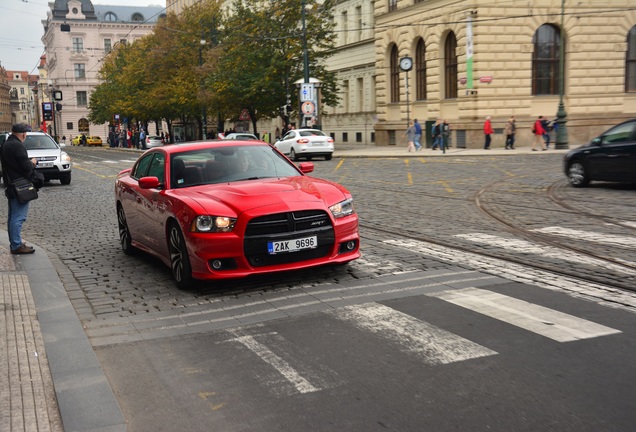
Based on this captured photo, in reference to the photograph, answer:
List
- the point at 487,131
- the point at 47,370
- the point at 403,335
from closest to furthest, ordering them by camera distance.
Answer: the point at 47,370
the point at 403,335
the point at 487,131

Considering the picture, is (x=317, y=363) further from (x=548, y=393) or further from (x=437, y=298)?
(x=437, y=298)

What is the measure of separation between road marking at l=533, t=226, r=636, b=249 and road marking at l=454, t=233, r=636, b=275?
85 centimetres

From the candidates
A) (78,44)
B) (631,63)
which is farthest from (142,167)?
(78,44)

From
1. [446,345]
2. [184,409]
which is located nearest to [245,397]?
[184,409]

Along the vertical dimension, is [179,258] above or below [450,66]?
below

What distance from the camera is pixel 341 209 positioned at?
7.90 meters

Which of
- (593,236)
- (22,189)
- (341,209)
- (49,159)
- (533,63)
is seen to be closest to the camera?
(341,209)

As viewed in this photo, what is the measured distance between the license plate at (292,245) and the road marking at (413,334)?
1108 mm

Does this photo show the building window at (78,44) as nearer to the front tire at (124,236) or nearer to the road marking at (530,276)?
the front tire at (124,236)

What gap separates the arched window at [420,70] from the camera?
43094mm

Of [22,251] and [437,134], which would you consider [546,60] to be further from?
[22,251]

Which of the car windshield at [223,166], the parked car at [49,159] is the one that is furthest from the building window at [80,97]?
the car windshield at [223,166]

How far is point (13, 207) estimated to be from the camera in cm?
998

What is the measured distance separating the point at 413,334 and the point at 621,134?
1228 cm
